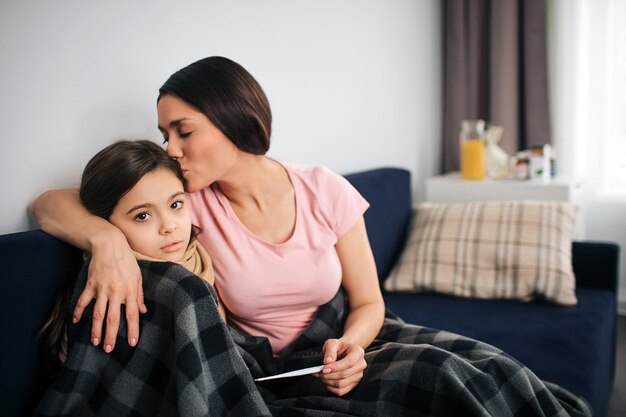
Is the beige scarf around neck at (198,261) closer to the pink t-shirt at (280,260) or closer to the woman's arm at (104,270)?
the pink t-shirt at (280,260)

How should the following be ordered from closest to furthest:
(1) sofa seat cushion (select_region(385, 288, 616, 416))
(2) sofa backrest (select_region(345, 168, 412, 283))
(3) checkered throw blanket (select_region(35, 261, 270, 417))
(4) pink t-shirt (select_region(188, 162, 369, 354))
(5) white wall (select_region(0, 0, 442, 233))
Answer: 1. (3) checkered throw blanket (select_region(35, 261, 270, 417))
2. (5) white wall (select_region(0, 0, 442, 233))
3. (4) pink t-shirt (select_region(188, 162, 369, 354))
4. (1) sofa seat cushion (select_region(385, 288, 616, 416))
5. (2) sofa backrest (select_region(345, 168, 412, 283))

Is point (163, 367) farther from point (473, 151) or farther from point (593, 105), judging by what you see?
point (593, 105)

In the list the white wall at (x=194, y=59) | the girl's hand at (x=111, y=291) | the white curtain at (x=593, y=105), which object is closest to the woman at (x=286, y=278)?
the girl's hand at (x=111, y=291)

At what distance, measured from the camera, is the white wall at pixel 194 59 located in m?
1.19

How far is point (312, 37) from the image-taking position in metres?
2.12

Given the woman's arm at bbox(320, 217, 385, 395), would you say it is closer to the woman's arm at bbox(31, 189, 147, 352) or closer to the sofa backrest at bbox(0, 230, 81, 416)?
the woman's arm at bbox(31, 189, 147, 352)

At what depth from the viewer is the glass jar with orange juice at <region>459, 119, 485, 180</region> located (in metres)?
2.79

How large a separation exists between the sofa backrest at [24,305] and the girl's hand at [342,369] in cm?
51

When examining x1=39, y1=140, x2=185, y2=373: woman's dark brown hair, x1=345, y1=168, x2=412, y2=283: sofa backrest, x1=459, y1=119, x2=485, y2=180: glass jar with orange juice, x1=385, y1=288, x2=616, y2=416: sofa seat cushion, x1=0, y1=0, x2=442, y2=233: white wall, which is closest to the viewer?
x1=39, y1=140, x2=185, y2=373: woman's dark brown hair

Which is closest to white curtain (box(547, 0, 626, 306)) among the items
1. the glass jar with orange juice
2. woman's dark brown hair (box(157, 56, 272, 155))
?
the glass jar with orange juice

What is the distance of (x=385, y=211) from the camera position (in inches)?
87.0

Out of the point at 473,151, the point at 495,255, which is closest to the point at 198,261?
the point at 495,255

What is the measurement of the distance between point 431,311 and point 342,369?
0.89 metres

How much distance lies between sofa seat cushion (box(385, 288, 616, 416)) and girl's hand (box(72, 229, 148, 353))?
103 centimetres
